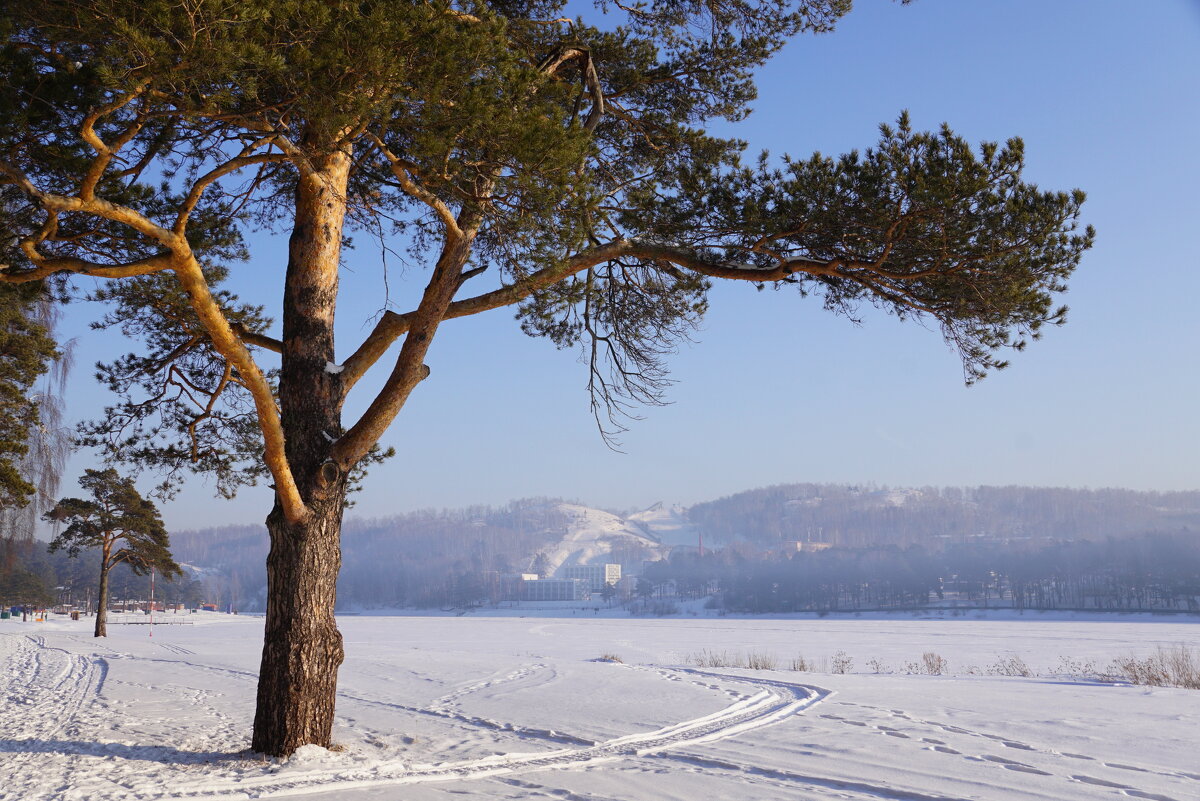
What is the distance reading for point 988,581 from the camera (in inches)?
3954

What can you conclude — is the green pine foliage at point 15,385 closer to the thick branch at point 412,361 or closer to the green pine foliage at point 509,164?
the green pine foliage at point 509,164

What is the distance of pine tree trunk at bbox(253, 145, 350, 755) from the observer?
565 centimetres

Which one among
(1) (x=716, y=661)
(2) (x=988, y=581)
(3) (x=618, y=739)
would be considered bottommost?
(1) (x=716, y=661)

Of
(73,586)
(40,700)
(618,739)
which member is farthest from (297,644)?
(73,586)

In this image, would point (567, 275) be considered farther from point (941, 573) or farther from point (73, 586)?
point (941, 573)

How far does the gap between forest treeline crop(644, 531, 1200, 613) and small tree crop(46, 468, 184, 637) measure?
75705 millimetres

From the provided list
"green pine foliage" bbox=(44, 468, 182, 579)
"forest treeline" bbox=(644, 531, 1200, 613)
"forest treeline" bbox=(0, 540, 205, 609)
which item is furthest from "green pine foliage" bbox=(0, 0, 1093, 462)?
"forest treeline" bbox=(644, 531, 1200, 613)

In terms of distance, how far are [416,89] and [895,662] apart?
73.0 ft

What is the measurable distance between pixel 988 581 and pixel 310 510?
353ft

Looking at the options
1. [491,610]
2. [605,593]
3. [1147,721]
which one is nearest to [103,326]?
[1147,721]

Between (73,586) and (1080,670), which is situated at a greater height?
(73,586)

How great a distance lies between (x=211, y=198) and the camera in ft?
24.9

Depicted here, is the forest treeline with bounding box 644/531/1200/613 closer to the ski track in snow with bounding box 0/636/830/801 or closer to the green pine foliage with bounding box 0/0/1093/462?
the ski track in snow with bounding box 0/636/830/801

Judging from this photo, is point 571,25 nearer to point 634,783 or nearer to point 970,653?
point 634,783
